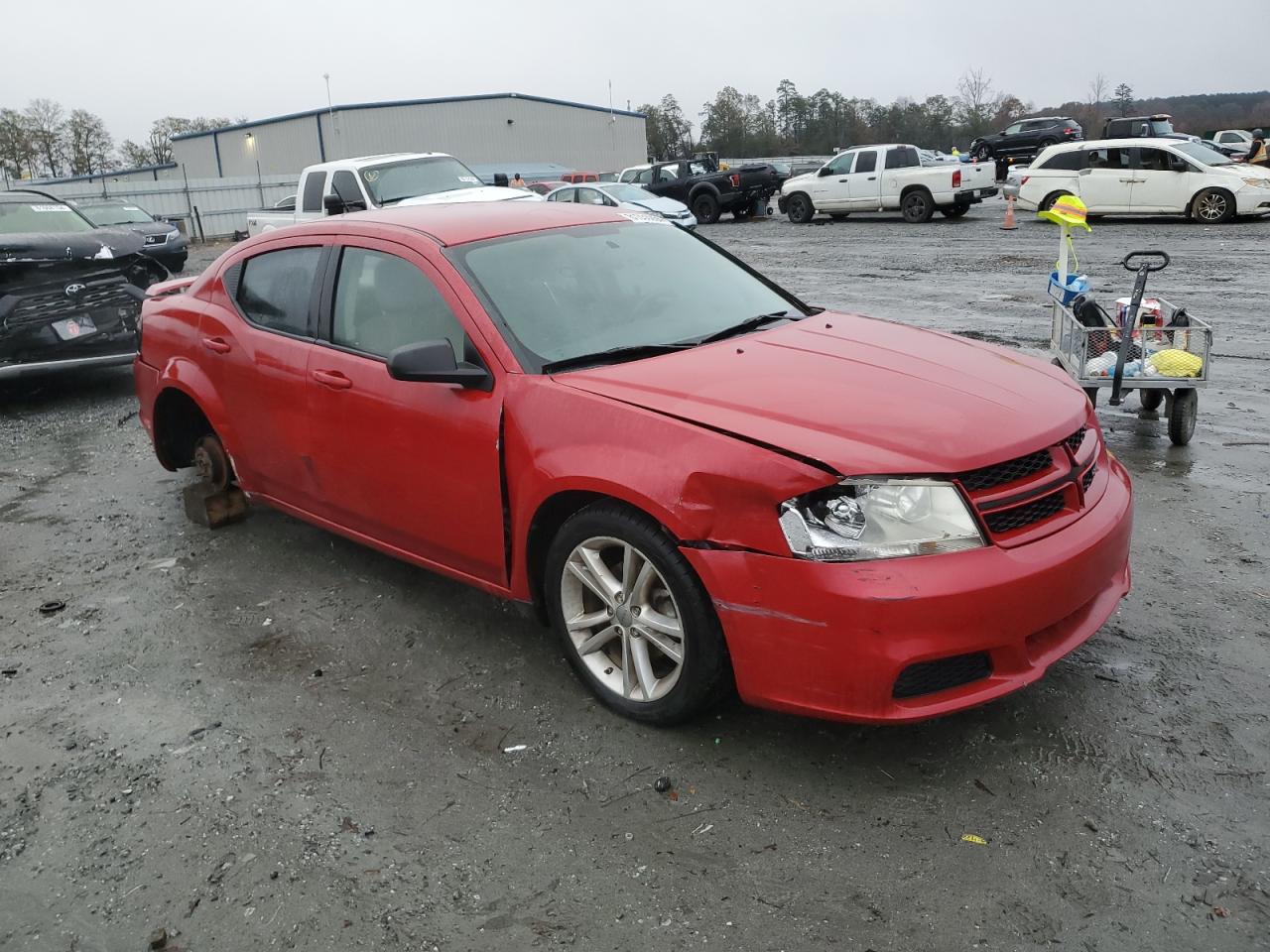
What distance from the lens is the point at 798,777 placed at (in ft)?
10.0

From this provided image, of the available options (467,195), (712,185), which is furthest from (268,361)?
(712,185)

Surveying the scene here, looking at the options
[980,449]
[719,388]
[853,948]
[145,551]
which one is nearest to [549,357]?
[719,388]

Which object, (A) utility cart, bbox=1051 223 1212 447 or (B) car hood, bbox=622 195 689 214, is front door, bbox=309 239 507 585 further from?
(B) car hood, bbox=622 195 689 214

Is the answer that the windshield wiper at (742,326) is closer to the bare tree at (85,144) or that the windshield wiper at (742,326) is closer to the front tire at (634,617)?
the front tire at (634,617)

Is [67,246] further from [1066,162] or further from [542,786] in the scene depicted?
[1066,162]

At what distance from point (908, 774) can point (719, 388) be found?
1.31 m

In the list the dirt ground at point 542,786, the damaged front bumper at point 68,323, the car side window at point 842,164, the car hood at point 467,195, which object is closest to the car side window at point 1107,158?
the car side window at point 842,164

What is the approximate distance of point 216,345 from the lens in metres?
4.83

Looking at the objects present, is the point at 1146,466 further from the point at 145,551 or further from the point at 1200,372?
the point at 145,551

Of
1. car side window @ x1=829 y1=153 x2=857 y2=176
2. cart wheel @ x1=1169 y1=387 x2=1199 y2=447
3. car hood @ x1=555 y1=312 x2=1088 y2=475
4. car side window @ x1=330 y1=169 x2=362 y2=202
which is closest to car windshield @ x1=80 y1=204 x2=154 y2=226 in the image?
car side window @ x1=330 y1=169 x2=362 y2=202

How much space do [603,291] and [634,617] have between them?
137cm

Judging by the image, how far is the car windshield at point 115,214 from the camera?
18188 millimetres

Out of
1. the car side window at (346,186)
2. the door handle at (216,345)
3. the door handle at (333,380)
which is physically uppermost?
the car side window at (346,186)

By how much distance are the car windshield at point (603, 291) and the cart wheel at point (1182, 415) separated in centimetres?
317
